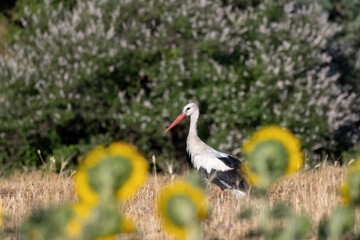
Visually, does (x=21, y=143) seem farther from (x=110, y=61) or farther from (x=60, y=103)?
(x=110, y=61)

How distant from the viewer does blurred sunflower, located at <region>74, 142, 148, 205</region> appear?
153 cm

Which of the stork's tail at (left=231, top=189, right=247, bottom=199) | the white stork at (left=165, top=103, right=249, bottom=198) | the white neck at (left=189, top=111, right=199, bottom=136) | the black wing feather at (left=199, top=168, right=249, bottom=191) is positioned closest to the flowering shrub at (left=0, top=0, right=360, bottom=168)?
the white neck at (left=189, top=111, right=199, bottom=136)

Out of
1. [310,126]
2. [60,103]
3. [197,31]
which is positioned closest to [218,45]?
[197,31]

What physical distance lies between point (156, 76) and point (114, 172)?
11.0 m

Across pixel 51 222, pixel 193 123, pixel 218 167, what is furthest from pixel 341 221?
pixel 193 123

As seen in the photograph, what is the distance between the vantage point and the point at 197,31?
41.2ft

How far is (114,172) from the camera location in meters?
1.53

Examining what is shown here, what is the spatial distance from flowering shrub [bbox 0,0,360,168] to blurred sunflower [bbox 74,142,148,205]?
33.6 feet

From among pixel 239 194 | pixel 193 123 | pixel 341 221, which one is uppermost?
pixel 193 123

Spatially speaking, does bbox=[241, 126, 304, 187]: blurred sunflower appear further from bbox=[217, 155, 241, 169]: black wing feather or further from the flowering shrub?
the flowering shrub

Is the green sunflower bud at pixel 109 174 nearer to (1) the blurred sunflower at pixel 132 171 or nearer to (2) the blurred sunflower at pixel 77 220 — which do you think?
(1) the blurred sunflower at pixel 132 171

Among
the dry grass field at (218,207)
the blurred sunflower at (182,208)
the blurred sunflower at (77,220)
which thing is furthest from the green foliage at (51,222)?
the dry grass field at (218,207)

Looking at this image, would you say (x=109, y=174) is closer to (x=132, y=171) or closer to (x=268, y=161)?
(x=132, y=171)

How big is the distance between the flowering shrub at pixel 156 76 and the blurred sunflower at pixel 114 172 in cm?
1025
